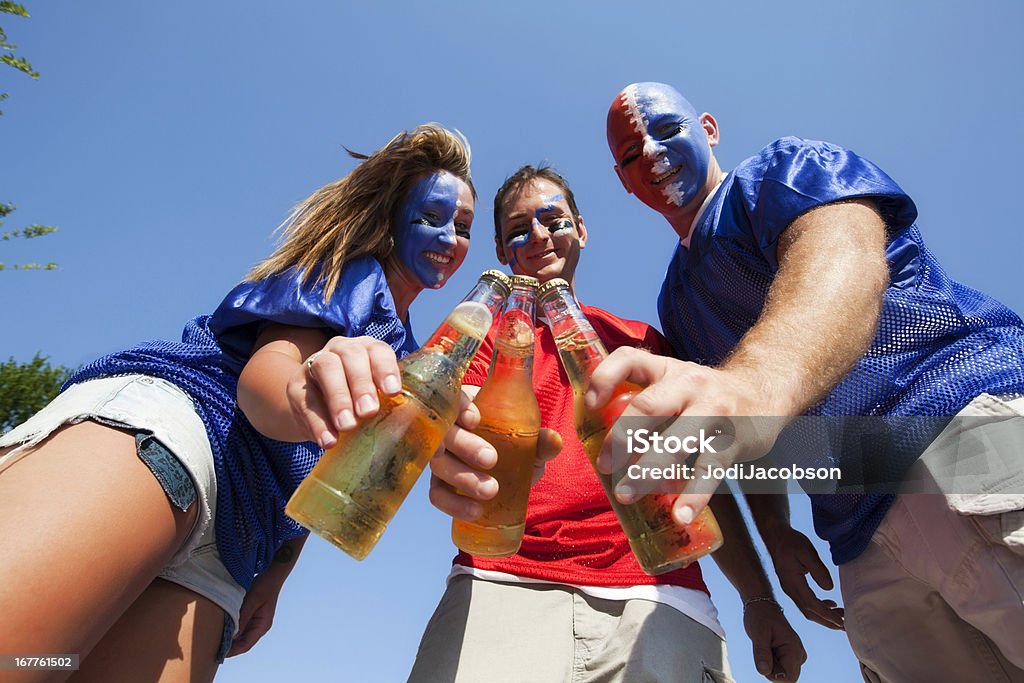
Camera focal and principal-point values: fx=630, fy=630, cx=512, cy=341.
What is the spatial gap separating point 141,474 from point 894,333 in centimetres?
234

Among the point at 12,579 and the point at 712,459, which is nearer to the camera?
the point at 712,459

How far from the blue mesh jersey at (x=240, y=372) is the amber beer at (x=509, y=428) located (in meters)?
0.54

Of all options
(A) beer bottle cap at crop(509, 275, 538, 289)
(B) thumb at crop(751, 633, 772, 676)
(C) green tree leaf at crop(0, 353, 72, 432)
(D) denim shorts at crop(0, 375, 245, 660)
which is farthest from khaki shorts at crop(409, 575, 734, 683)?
(C) green tree leaf at crop(0, 353, 72, 432)

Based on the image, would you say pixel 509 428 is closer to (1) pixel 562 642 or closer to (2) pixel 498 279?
(2) pixel 498 279

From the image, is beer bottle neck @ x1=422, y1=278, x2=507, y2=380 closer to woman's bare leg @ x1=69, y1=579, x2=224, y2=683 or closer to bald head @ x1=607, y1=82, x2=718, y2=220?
woman's bare leg @ x1=69, y1=579, x2=224, y2=683

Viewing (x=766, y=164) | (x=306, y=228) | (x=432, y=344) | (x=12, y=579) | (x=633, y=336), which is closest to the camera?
(x=12, y=579)

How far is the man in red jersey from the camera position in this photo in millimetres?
2211

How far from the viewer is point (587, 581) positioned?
2.37 meters

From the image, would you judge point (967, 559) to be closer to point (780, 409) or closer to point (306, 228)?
point (780, 409)

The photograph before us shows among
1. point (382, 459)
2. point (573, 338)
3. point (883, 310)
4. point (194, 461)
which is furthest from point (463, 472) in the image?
point (883, 310)

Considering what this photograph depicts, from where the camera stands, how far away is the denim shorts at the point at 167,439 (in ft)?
6.13

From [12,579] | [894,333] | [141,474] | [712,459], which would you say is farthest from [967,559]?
[12,579]

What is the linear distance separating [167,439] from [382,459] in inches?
35.0

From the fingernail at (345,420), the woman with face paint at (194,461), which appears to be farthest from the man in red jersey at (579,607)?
the fingernail at (345,420)
